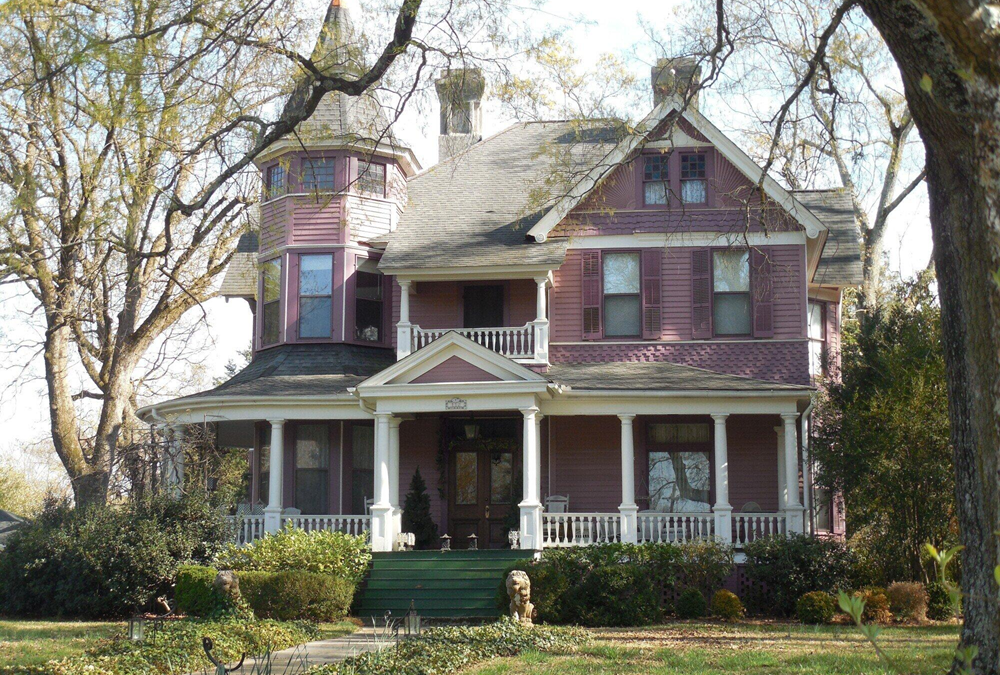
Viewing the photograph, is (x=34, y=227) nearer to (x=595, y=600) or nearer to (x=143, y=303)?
(x=143, y=303)

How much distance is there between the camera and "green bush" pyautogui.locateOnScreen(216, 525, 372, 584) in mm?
17453

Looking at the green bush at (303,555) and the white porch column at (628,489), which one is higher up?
the white porch column at (628,489)

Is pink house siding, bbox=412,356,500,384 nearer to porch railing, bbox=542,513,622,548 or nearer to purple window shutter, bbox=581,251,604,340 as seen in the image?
porch railing, bbox=542,513,622,548

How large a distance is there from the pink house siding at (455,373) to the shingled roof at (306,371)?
1.87 metres

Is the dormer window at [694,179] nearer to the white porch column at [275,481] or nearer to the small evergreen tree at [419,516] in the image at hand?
the small evergreen tree at [419,516]

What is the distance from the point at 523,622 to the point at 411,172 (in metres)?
12.2

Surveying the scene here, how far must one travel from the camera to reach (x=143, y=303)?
26.4 m

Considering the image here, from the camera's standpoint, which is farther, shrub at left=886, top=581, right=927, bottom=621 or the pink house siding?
A: the pink house siding

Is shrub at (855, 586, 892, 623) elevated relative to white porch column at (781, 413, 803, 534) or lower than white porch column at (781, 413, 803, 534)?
lower

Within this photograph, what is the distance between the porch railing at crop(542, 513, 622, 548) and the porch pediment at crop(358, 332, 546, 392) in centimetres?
264

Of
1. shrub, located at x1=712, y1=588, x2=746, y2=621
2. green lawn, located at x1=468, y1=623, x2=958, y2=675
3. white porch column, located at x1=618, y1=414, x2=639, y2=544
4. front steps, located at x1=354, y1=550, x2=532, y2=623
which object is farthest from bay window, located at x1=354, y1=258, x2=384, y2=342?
green lawn, located at x1=468, y1=623, x2=958, y2=675

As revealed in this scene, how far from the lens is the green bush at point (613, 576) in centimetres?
1611

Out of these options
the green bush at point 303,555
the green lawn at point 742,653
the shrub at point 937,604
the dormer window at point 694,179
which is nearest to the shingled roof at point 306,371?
the green bush at point 303,555

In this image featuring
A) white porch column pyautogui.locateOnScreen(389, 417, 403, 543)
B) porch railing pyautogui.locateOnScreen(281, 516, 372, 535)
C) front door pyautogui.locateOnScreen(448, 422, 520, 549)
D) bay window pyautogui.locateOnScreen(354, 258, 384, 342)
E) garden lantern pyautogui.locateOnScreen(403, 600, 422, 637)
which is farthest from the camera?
bay window pyautogui.locateOnScreen(354, 258, 384, 342)
